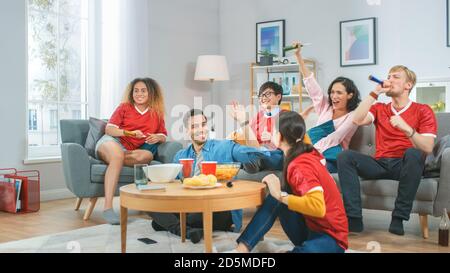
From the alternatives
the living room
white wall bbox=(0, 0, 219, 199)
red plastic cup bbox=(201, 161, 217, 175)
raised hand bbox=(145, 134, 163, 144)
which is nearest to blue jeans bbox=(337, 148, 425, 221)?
the living room

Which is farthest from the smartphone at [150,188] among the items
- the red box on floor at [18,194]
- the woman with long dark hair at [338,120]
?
the red box on floor at [18,194]

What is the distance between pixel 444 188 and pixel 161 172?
5.43 feet

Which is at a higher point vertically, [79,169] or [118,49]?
[118,49]

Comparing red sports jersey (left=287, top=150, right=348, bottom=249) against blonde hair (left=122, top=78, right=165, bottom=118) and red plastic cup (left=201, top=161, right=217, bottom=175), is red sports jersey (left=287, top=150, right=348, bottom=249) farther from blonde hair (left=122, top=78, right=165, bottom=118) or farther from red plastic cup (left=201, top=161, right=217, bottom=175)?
blonde hair (left=122, top=78, right=165, bottom=118)

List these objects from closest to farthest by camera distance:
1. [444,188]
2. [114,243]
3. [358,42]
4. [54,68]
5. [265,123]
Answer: [114,243] < [444,188] < [265,123] < [54,68] < [358,42]

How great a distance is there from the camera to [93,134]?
3875 mm

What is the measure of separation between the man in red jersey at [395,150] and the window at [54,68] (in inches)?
119

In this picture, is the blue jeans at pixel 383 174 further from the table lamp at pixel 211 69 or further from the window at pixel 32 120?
the window at pixel 32 120

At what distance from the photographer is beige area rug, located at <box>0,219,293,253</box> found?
2.62 meters

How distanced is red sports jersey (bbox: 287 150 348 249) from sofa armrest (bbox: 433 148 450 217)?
1.07 meters

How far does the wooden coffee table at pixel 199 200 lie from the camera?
2.09 metres

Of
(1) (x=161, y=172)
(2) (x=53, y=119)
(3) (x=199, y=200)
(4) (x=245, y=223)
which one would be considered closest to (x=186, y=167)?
(1) (x=161, y=172)

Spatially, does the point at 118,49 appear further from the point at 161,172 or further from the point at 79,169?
the point at 161,172
